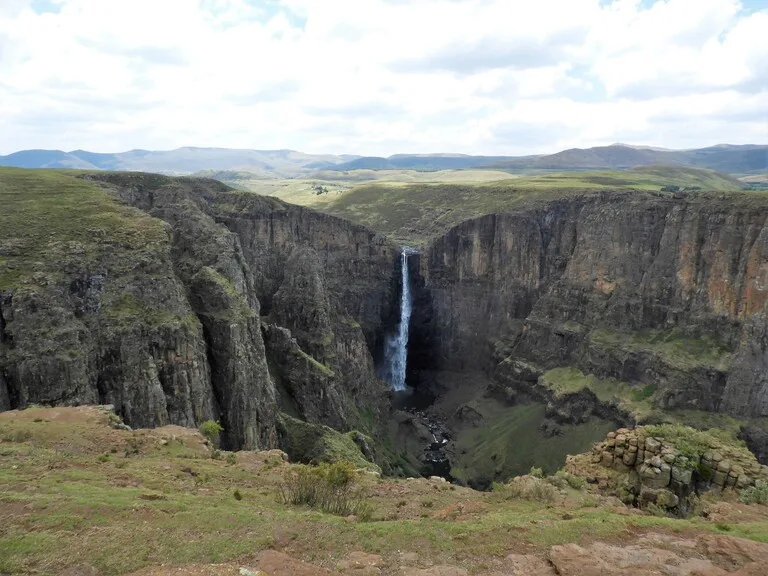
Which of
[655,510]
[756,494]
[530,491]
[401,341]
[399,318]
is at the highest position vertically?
[756,494]

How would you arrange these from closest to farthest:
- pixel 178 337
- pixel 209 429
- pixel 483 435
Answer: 1. pixel 209 429
2. pixel 178 337
3. pixel 483 435

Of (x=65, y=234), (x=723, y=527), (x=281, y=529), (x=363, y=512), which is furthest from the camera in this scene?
(x=65, y=234)

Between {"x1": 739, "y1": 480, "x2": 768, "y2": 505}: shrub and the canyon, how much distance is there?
39.3 m

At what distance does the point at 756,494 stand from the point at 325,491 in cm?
2444

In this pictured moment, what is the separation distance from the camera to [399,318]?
119312mm

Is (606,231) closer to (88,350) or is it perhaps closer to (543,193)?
(543,193)

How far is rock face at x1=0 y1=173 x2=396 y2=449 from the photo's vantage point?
43.7 metres

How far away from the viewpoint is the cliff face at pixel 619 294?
77625 mm

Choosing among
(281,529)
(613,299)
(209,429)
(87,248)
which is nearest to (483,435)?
(613,299)

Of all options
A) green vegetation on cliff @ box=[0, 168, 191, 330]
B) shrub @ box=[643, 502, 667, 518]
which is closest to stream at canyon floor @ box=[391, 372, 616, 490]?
shrub @ box=[643, 502, 667, 518]

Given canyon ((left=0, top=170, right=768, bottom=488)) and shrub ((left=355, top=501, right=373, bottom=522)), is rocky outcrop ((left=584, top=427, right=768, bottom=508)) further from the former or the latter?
canyon ((left=0, top=170, right=768, bottom=488))

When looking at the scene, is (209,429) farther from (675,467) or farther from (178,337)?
(675,467)

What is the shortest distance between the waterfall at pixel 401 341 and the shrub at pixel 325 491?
8246cm

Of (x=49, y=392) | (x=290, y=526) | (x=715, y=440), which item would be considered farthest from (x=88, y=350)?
(x=715, y=440)
